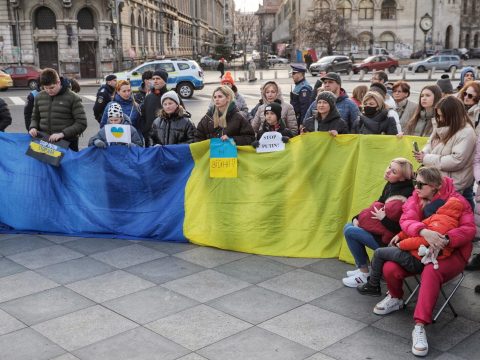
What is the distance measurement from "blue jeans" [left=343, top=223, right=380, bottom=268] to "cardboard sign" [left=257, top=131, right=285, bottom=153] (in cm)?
153

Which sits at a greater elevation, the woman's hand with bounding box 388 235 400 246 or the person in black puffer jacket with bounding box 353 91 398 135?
the person in black puffer jacket with bounding box 353 91 398 135

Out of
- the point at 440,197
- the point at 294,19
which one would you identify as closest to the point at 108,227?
the point at 440,197

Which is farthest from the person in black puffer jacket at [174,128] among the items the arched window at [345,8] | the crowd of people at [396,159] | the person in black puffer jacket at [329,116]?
the arched window at [345,8]

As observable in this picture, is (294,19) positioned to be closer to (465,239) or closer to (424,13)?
(424,13)

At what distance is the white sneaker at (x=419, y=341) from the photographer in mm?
4430

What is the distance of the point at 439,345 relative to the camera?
15.2ft

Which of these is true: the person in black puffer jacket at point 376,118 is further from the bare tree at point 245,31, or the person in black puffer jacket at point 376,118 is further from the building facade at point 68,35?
the bare tree at point 245,31

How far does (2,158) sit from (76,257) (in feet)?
7.30

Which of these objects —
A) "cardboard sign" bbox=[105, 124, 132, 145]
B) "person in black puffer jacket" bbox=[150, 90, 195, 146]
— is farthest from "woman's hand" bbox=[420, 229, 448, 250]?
"cardboard sign" bbox=[105, 124, 132, 145]

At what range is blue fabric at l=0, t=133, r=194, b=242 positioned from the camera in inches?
292

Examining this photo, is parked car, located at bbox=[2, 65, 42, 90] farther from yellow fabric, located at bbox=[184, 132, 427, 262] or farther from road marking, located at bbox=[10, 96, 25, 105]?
yellow fabric, located at bbox=[184, 132, 427, 262]

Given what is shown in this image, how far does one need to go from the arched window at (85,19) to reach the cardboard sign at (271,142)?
131ft

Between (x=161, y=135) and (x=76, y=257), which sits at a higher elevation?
(x=161, y=135)

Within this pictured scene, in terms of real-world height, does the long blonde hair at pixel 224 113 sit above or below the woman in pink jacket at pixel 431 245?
above
